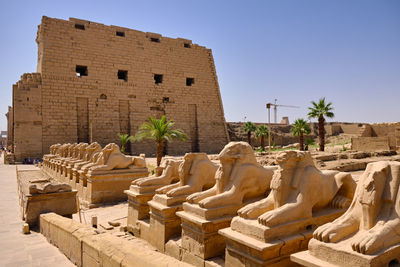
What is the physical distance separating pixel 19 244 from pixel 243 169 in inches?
114

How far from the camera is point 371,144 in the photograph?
1464 cm

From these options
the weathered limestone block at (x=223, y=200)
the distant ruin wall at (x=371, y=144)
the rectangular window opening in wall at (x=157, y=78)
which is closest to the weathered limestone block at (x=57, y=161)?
the weathered limestone block at (x=223, y=200)

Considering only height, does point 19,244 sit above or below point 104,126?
below

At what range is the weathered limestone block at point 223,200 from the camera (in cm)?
290

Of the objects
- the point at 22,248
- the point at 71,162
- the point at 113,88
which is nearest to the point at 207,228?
the point at 22,248

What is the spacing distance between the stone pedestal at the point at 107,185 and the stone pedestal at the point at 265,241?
4.79 m

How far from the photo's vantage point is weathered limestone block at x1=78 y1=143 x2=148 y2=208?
658 centimetres

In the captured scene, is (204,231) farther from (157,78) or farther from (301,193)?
(157,78)

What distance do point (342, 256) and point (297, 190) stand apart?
78cm

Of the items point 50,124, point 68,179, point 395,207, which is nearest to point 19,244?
point 395,207

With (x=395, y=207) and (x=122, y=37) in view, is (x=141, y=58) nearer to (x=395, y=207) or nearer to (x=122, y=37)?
(x=122, y=37)

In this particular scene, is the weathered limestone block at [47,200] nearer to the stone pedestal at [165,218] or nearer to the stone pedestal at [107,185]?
the stone pedestal at [165,218]

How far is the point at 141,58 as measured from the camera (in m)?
19.4

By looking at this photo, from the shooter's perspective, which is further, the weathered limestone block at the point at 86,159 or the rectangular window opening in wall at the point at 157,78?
the rectangular window opening in wall at the point at 157,78
